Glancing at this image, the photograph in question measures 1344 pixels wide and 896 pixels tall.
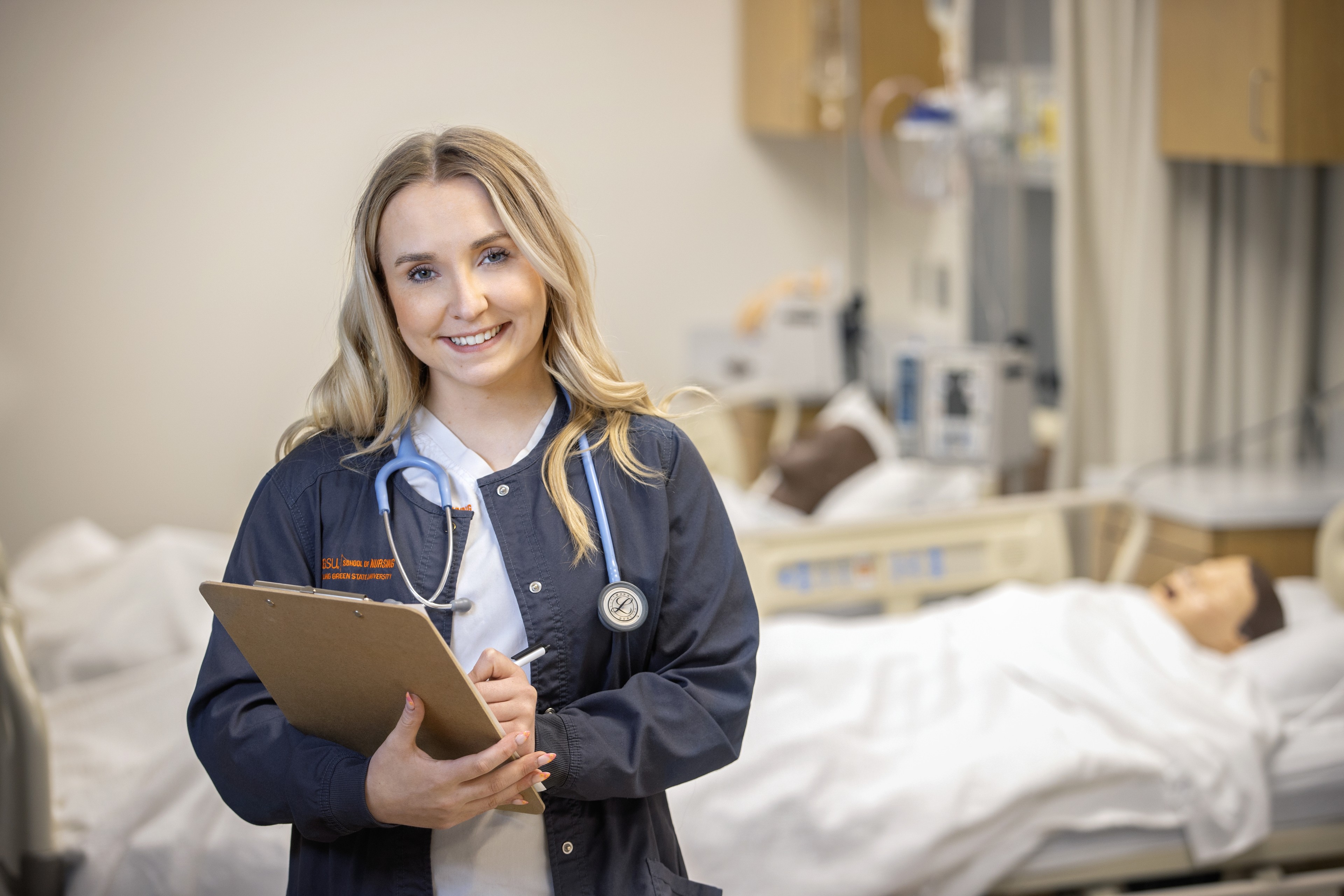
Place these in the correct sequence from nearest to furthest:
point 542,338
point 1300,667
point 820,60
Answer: point 542,338 → point 1300,667 → point 820,60

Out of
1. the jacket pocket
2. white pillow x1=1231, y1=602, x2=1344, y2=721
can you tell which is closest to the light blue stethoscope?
the jacket pocket

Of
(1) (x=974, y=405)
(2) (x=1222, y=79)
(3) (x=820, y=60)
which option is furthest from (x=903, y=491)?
(3) (x=820, y=60)

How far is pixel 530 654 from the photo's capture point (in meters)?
1.01

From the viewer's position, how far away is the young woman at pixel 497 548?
3.30ft

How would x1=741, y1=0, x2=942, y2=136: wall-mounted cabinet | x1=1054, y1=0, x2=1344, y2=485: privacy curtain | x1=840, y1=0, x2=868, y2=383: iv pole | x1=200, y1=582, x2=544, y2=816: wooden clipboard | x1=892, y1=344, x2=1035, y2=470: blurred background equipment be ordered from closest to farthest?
x1=200, y1=582, x2=544, y2=816: wooden clipboard
x1=892, y1=344, x2=1035, y2=470: blurred background equipment
x1=1054, y1=0, x2=1344, y2=485: privacy curtain
x1=741, y1=0, x2=942, y2=136: wall-mounted cabinet
x1=840, y1=0, x2=868, y2=383: iv pole

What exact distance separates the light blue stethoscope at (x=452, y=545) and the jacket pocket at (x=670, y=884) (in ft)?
0.77

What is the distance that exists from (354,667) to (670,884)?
1.26ft

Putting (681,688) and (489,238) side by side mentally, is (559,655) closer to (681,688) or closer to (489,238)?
(681,688)

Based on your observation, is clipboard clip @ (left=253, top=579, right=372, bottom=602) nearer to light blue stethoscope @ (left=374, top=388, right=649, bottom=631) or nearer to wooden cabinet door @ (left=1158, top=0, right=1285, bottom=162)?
light blue stethoscope @ (left=374, top=388, right=649, bottom=631)

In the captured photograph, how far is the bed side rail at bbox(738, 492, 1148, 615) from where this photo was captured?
243 cm

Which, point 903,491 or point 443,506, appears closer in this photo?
point 443,506

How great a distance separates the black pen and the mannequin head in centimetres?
175

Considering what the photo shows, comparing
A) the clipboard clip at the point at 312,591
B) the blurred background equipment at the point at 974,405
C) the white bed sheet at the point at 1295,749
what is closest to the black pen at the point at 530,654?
the clipboard clip at the point at 312,591

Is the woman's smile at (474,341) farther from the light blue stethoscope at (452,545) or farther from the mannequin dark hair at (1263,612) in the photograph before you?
the mannequin dark hair at (1263,612)
